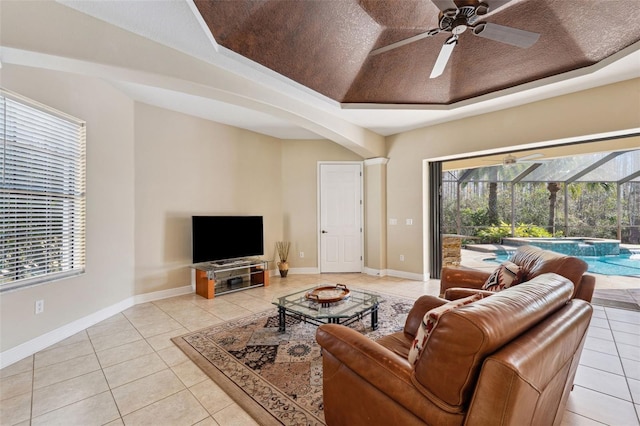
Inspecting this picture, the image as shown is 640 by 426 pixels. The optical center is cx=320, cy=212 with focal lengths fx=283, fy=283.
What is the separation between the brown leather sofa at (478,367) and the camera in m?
0.89

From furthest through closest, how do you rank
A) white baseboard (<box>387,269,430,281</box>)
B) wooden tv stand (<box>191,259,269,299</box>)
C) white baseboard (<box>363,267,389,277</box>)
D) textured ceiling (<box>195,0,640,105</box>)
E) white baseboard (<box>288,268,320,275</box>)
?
white baseboard (<box>288,268,320,275</box>) < white baseboard (<box>363,267,389,277</box>) < white baseboard (<box>387,269,430,281</box>) < wooden tv stand (<box>191,259,269,299</box>) < textured ceiling (<box>195,0,640,105</box>)

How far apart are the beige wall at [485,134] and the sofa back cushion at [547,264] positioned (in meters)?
1.99

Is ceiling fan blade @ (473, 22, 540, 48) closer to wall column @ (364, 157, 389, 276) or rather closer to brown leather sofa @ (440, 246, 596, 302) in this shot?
brown leather sofa @ (440, 246, 596, 302)

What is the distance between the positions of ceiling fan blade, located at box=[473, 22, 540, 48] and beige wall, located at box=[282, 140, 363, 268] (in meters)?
3.77

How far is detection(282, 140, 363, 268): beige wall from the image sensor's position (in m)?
5.73

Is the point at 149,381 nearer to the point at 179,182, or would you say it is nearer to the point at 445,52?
the point at 179,182

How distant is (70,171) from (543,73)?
5.07 m

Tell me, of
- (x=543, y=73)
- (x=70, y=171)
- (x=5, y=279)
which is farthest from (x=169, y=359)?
(x=543, y=73)

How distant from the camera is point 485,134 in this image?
13.9ft

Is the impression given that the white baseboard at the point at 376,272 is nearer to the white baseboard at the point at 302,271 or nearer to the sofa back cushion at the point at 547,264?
the white baseboard at the point at 302,271

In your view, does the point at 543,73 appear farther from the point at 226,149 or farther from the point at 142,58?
the point at 226,149

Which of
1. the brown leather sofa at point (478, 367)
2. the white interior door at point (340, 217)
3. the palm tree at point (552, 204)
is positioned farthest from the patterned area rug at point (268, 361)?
the palm tree at point (552, 204)

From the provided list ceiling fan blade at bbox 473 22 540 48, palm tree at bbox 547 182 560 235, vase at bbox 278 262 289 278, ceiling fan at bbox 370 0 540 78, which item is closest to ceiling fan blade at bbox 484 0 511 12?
ceiling fan at bbox 370 0 540 78

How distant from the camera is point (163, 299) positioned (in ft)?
13.3
